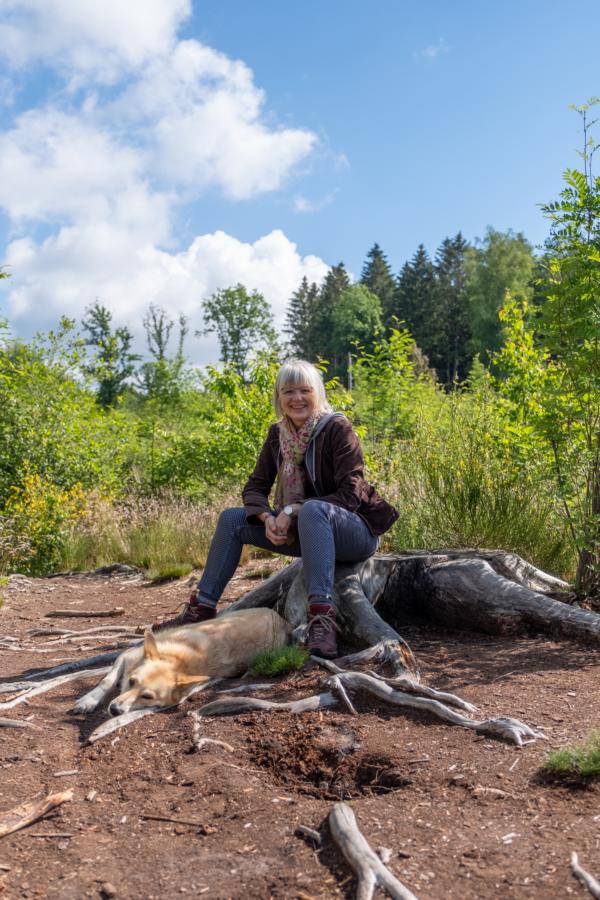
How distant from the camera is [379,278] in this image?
75250 millimetres

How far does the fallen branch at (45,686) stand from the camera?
412 cm

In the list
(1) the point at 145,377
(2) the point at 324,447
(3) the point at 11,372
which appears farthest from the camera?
(1) the point at 145,377

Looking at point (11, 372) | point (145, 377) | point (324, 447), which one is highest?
point (145, 377)

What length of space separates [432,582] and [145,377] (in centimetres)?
4186

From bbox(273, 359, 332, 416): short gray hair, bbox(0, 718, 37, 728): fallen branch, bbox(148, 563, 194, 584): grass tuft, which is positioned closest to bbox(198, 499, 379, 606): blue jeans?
bbox(273, 359, 332, 416): short gray hair

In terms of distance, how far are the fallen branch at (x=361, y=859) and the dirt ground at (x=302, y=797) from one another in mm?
48

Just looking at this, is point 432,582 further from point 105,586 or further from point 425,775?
point 105,586

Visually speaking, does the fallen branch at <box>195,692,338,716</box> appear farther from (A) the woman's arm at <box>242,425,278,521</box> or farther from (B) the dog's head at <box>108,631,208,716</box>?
(A) the woman's arm at <box>242,425,278,521</box>

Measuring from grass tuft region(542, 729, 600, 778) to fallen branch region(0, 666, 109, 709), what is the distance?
278 centimetres

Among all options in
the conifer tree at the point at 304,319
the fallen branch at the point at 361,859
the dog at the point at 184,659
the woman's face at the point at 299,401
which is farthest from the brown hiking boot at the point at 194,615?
the conifer tree at the point at 304,319

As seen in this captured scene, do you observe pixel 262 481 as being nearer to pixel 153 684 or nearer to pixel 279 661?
pixel 279 661

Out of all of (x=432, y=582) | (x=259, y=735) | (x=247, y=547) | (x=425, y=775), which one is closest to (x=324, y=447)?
(x=432, y=582)

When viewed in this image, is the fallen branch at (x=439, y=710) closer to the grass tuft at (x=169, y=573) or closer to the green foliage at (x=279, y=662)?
the green foliage at (x=279, y=662)

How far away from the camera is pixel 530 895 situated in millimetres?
2109
